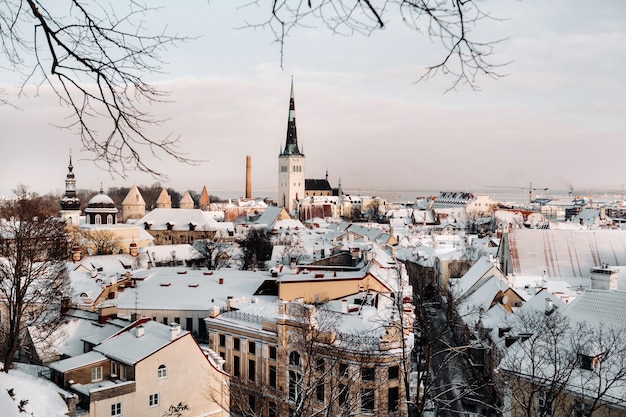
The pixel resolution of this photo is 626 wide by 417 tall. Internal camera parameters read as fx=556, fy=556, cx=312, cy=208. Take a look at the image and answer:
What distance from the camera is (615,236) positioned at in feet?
138

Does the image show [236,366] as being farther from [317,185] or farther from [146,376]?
[317,185]

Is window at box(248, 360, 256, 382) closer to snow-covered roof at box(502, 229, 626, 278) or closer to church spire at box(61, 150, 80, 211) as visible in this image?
snow-covered roof at box(502, 229, 626, 278)

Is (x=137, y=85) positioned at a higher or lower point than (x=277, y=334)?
higher

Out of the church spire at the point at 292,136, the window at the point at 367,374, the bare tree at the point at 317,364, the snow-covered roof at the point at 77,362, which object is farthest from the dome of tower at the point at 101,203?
the church spire at the point at 292,136

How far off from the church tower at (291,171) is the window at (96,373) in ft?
367

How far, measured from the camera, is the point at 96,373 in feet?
57.0

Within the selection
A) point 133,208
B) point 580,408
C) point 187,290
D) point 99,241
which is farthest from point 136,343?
point 133,208

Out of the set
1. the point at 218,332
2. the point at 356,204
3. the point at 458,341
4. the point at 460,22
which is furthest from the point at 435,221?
the point at 460,22

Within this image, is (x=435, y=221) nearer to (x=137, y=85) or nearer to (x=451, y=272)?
(x=451, y=272)

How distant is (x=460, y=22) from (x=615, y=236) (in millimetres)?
43902

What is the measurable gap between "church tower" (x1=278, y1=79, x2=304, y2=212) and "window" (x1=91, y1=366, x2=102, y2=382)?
112m

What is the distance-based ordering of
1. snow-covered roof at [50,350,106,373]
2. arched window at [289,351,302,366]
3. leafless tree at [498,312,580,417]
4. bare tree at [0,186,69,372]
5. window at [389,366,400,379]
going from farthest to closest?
1. arched window at [289,351,302,366]
2. window at [389,366,400,379]
3. bare tree at [0,186,69,372]
4. snow-covered roof at [50,350,106,373]
5. leafless tree at [498,312,580,417]

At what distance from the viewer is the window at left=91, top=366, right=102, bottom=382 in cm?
1728

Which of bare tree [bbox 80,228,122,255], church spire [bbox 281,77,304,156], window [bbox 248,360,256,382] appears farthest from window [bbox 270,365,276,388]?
church spire [bbox 281,77,304,156]
